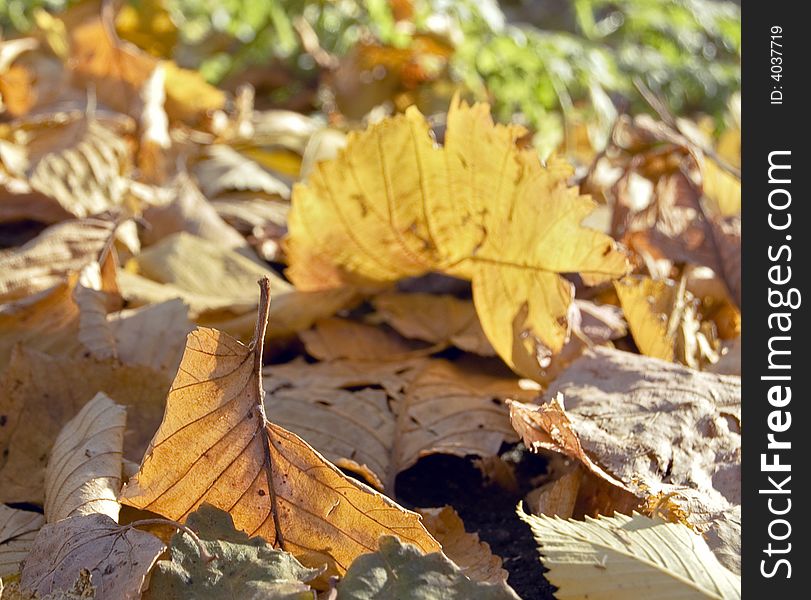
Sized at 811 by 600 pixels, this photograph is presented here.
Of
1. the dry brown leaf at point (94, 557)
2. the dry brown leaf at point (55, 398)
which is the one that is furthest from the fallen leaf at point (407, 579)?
the dry brown leaf at point (55, 398)

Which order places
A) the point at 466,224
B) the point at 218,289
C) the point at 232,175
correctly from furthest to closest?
the point at 232,175, the point at 218,289, the point at 466,224

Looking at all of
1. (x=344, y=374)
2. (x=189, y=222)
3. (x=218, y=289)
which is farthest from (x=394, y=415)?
(x=189, y=222)

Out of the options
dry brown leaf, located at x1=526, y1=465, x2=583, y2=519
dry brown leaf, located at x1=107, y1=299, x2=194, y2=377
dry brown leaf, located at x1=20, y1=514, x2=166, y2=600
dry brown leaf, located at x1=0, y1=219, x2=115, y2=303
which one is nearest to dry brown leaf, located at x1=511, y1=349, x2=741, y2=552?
dry brown leaf, located at x1=526, y1=465, x2=583, y2=519

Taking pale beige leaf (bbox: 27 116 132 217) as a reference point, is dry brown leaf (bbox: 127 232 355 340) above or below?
below
